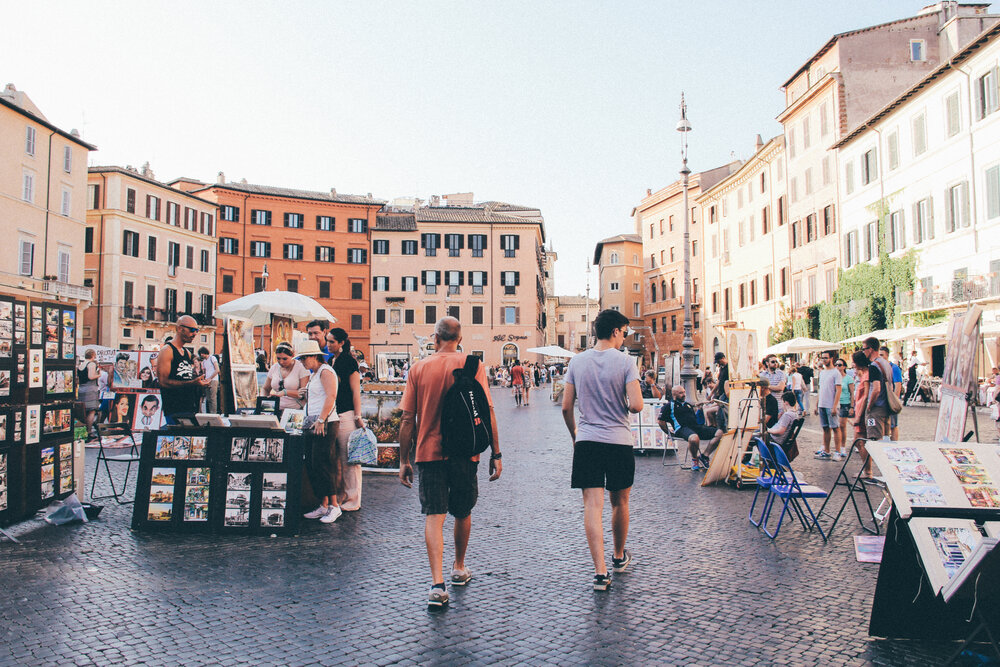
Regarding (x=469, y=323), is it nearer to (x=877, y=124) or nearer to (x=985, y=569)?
(x=877, y=124)

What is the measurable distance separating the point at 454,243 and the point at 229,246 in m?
17.8

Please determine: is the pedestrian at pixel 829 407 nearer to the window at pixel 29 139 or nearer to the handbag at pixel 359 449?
the handbag at pixel 359 449

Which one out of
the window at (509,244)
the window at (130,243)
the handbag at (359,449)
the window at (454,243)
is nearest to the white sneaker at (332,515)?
the handbag at (359,449)

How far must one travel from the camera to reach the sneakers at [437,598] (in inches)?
176

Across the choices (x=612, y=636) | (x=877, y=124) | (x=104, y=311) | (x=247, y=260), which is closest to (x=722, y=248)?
(x=877, y=124)

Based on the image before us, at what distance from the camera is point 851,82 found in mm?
35188

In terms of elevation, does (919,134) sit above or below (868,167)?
above

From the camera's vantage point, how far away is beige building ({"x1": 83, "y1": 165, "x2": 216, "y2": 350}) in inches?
1829

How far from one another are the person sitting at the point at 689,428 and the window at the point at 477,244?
52637 millimetres

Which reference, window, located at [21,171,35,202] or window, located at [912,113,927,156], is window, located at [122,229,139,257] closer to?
window, located at [21,171,35,202]

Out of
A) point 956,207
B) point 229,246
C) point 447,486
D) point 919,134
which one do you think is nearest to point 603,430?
point 447,486

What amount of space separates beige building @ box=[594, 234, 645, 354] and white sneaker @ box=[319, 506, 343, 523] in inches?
2795

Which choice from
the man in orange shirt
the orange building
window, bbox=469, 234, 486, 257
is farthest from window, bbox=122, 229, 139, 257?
the man in orange shirt

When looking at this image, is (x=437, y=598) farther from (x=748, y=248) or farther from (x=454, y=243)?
(x=454, y=243)
